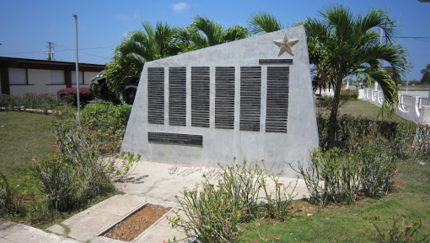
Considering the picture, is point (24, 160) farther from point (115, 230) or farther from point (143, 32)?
point (143, 32)

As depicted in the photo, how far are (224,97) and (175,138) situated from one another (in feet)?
4.87

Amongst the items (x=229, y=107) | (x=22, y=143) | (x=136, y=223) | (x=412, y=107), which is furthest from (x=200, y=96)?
(x=412, y=107)

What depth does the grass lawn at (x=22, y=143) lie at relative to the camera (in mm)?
6052

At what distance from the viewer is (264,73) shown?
6145 mm

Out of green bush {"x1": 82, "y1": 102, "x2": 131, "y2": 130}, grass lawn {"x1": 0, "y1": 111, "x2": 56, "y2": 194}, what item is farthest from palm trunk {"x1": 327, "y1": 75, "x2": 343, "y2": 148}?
grass lawn {"x1": 0, "y1": 111, "x2": 56, "y2": 194}

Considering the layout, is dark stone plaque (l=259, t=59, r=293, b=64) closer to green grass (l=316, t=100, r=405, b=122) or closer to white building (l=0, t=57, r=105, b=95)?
green grass (l=316, t=100, r=405, b=122)

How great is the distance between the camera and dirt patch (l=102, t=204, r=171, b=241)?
4.00m

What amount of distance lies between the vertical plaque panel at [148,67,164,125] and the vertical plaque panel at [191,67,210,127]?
77cm

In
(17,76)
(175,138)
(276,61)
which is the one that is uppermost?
(17,76)

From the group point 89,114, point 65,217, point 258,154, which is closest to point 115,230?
point 65,217

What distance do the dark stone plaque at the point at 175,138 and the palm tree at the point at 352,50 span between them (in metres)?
3.39

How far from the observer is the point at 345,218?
13.6 feet

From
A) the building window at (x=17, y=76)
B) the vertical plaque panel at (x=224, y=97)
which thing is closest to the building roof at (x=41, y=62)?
the building window at (x=17, y=76)

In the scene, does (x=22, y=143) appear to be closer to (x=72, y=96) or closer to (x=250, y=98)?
(x=250, y=98)
